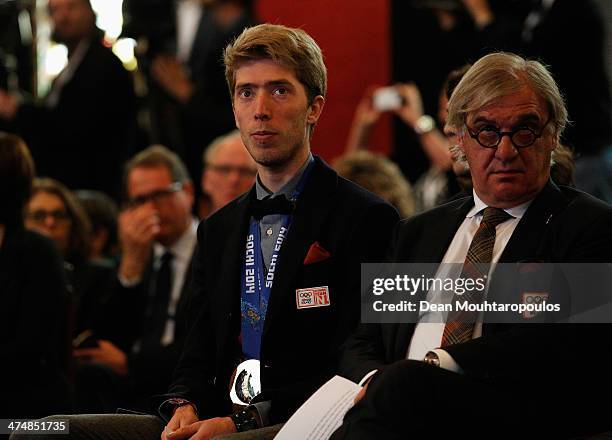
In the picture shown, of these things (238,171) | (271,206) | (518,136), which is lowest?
(271,206)

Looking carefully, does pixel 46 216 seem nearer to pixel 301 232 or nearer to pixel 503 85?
pixel 301 232

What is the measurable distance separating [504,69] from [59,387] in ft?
7.49

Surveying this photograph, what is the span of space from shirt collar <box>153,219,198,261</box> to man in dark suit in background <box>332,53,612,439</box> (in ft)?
7.09

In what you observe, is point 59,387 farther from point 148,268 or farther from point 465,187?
point 465,187

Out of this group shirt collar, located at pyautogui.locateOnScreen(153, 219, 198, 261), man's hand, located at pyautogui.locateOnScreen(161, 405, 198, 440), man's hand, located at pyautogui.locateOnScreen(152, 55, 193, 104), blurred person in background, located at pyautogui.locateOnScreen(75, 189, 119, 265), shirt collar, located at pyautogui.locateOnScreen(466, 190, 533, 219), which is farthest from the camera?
man's hand, located at pyautogui.locateOnScreen(152, 55, 193, 104)

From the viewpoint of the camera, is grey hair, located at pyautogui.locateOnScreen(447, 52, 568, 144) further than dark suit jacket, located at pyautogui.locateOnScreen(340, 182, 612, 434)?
Yes

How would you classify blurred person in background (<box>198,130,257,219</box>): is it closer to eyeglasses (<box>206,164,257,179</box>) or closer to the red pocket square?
eyeglasses (<box>206,164,257,179</box>)

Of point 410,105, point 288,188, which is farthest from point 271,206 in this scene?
point 410,105

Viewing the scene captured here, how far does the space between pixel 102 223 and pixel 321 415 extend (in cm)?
373

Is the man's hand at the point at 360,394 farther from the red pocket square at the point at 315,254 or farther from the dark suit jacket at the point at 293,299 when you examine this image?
the red pocket square at the point at 315,254

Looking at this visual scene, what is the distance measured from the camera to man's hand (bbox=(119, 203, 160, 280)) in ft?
17.4

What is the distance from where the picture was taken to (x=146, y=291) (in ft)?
16.8

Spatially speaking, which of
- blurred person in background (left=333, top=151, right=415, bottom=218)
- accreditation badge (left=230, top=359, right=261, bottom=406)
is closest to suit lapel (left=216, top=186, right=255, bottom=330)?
accreditation badge (left=230, top=359, right=261, bottom=406)

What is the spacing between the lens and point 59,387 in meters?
4.19
